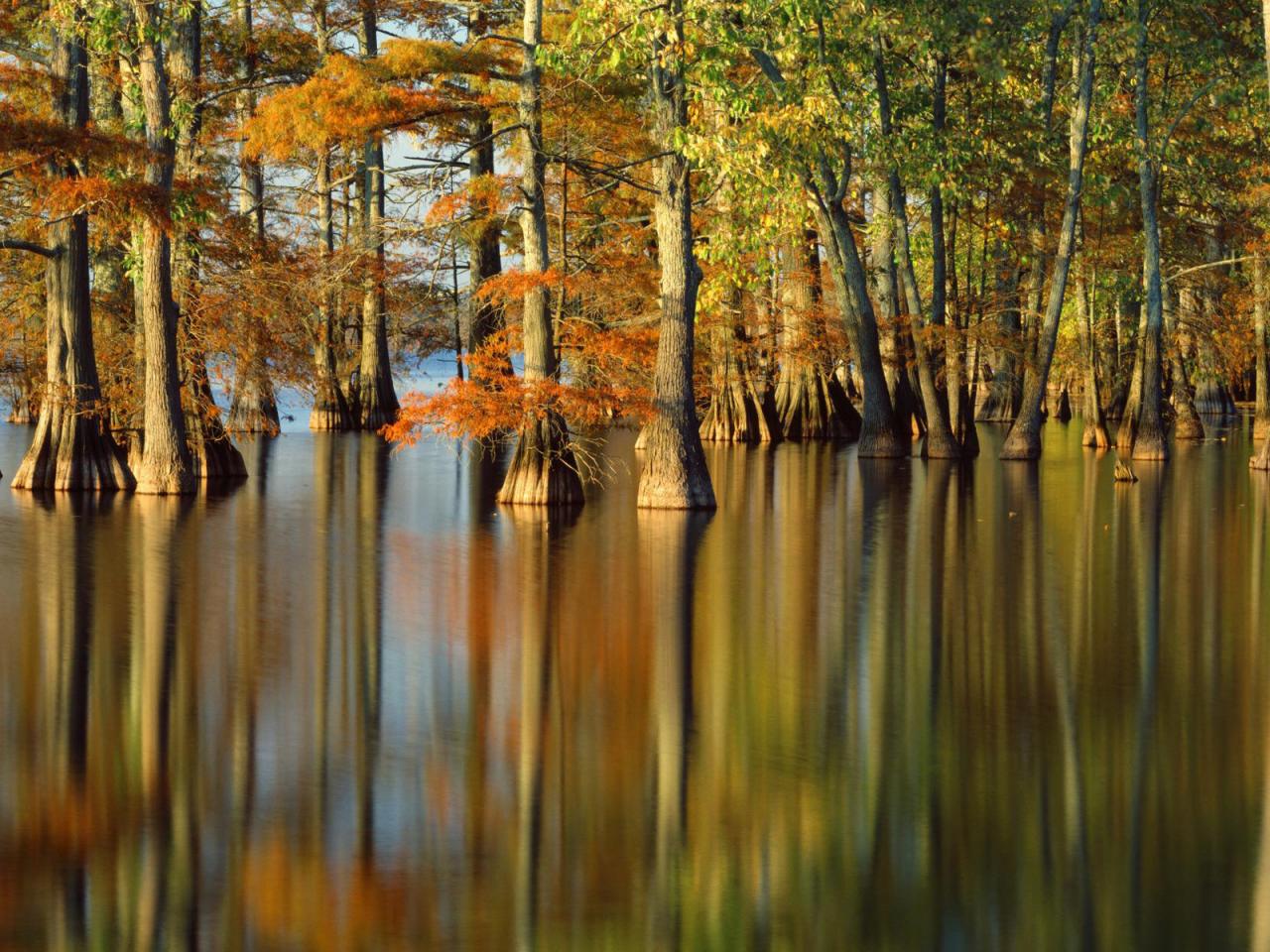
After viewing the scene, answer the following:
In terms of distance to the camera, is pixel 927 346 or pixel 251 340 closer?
pixel 251 340

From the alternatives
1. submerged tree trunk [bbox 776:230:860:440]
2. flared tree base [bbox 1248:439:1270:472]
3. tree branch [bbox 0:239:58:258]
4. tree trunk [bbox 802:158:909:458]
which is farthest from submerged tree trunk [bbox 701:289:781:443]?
tree branch [bbox 0:239:58:258]

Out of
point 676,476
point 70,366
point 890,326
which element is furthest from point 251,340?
point 890,326

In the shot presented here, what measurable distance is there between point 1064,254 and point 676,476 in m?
12.9

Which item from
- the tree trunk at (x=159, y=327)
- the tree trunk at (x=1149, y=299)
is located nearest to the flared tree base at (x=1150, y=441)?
the tree trunk at (x=1149, y=299)

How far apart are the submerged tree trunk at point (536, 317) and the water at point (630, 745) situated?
11.3ft

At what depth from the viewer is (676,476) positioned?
22234 mm

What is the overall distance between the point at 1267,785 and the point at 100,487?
722 inches

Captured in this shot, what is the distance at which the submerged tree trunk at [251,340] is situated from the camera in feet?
84.5

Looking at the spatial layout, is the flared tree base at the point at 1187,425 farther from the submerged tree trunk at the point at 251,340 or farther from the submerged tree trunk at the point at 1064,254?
the submerged tree trunk at the point at 251,340

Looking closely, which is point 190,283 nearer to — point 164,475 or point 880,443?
point 164,475

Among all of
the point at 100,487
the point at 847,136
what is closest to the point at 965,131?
the point at 847,136

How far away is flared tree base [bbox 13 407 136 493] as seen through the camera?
76.8 ft

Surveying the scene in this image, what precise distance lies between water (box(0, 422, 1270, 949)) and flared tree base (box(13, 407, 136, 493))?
4.90m

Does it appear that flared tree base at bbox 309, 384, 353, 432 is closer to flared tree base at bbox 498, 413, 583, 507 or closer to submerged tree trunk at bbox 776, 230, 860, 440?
submerged tree trunk at bbox 776, 230, 860, 440
